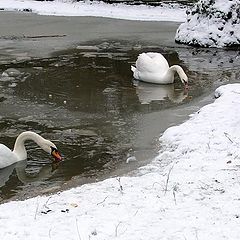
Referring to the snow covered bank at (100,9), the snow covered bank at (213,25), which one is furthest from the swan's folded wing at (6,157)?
the snow covered bank at (100,9)

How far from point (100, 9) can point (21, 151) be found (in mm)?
20226

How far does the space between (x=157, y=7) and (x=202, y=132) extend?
19624mm

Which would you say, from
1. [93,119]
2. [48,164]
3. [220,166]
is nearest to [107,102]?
[93,119]

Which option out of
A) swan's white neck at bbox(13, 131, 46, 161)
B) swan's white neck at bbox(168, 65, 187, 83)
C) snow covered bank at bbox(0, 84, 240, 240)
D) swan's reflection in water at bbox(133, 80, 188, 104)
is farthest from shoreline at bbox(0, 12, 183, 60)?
snow covered bank at bbox(0, 84, 240, 240)

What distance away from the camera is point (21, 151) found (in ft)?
28.3

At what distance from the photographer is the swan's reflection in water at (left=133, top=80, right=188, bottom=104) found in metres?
12.4

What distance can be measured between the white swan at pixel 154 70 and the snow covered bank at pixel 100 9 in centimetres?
1108

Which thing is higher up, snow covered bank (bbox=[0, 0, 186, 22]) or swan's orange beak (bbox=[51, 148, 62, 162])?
swan's orange beak (bbox=[51, 148, 62, 162])

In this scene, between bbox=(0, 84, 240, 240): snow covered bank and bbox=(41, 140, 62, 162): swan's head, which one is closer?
bbox=(0, 84, 240, 240): snow covered bank

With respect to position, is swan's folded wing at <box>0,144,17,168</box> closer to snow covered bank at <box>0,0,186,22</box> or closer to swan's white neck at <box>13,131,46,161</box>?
swan's white neck at <box>13,131,46,161</box>

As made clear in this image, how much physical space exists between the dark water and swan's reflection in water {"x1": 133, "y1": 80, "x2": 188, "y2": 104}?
0.07 ft

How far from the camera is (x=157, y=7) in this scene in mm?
28156

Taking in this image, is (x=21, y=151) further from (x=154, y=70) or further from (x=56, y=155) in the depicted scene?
(x=154, y=70)

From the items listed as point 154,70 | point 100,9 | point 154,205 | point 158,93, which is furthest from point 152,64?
point 100,9
